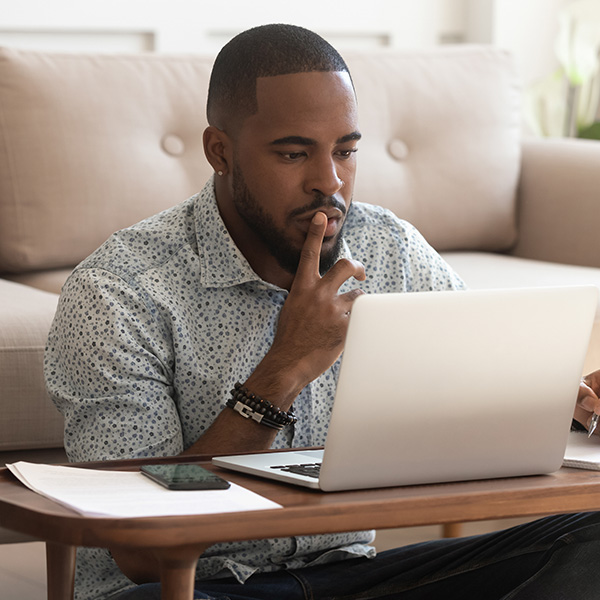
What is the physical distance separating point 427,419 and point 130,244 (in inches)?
19.9

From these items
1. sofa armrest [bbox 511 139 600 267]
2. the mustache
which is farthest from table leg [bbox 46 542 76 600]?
sofa armrest [bbox 511 139 600 267]

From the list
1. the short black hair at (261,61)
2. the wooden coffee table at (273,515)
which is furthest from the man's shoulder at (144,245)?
the wooden coffee table at (273,515)

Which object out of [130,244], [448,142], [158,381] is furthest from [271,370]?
[448,142]

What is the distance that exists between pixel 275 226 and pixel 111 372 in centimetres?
25

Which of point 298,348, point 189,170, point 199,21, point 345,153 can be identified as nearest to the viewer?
point 298,348

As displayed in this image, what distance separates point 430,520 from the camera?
31.2 inches

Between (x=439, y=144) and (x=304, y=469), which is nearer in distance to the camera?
(x=304, y=469)

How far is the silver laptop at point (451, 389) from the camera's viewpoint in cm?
83

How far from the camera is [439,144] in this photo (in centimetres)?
233

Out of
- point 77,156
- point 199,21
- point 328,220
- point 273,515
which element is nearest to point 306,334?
point 328,220

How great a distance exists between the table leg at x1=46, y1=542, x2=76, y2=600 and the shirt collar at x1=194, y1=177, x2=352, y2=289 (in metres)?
0.40

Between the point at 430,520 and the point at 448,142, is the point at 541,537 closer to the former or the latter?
the point at 430,520

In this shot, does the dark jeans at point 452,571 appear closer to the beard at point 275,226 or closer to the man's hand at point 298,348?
the man's hand at point 298,348

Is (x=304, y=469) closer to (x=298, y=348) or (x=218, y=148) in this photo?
(x=298, y=348)
